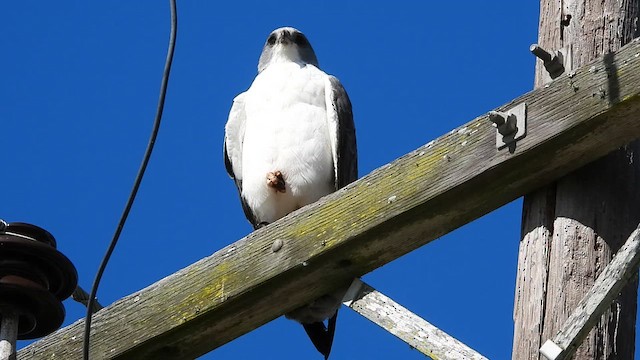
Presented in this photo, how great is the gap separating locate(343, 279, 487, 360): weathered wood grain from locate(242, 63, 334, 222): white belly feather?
2330 mm

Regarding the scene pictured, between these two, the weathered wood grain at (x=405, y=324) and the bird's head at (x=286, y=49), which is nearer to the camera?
the weathered wood grain at (x=405, y=324)

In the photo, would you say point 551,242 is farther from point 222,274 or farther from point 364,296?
point 222,274

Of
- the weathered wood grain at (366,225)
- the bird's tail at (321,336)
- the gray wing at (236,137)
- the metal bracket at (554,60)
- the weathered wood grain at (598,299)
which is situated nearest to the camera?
the weathered wood grain at (598,299)

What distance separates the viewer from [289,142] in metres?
6.45

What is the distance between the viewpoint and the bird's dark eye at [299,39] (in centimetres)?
773

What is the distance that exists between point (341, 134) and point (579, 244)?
2.86m

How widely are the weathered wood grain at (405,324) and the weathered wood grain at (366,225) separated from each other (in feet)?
0.34

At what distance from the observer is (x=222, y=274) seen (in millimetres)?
4211

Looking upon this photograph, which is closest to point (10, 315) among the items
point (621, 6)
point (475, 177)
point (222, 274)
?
point (222, 274)

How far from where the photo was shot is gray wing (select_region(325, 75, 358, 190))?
6453 mm

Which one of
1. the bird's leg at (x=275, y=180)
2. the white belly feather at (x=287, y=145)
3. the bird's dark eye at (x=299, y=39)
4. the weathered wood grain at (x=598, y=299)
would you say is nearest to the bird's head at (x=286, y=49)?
the bird's dark eye at (x=299, y=39)

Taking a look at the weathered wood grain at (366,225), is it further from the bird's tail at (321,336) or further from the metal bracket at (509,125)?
the bird's tail at (321,336)

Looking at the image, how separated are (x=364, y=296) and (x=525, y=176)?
0.67m

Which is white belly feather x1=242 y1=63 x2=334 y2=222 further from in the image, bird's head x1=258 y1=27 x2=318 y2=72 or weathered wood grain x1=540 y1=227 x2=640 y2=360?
weathered wood grain x1=540 y1=227 x2=640 y2=360
